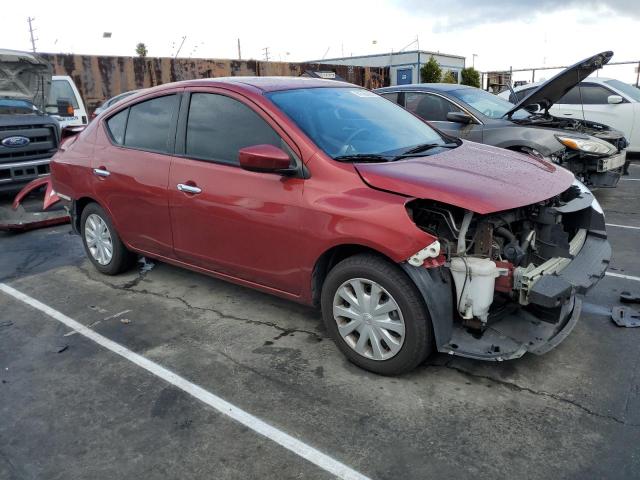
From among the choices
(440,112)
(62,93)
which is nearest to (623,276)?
(440,112)

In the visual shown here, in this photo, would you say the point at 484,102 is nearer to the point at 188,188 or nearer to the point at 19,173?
the point at 188,188

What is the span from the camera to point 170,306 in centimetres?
444

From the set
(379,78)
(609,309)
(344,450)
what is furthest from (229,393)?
(379,78)

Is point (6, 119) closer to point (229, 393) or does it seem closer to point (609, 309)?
point (229, 393)

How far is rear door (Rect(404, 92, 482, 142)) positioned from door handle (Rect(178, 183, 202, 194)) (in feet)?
14.3

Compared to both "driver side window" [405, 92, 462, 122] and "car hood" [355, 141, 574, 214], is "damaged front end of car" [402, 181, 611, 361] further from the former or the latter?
"driver side window" [405, 92, 462, 122]

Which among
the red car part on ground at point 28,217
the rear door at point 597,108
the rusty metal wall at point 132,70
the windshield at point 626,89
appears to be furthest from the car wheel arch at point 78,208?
the rusty metal wall at point 132,70

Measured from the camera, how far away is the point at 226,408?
9.85ft

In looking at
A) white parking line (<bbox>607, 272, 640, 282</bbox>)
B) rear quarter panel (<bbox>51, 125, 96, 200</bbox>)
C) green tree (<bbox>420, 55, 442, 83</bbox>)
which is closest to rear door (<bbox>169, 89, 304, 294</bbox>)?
rear quarter panel (<bbox>51, 125, 96, 200</bbox>)

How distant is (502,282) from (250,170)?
169cm

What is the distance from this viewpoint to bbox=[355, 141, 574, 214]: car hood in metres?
2.92

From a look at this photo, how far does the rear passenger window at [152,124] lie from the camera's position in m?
4.25

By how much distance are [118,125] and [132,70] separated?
14.3 metres

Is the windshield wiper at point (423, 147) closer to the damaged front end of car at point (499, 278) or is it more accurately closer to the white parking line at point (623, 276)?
the damaged front end of car at point (499, 278)
